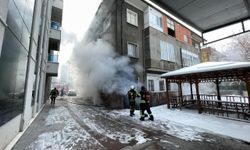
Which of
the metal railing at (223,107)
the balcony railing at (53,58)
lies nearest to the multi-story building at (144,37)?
the metal railing at (223,107)

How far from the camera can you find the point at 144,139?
13.5ft

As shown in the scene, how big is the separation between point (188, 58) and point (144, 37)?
7.36m

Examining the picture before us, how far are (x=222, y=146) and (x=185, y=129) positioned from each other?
1.59m

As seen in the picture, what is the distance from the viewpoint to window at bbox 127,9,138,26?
40.7ft

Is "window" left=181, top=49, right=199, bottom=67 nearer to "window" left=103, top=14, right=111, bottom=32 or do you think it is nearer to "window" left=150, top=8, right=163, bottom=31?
"window" left=150, top=8, right=163, bottom=31

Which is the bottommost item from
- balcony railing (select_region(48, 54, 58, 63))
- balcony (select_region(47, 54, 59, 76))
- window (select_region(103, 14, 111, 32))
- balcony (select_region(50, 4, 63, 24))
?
balcony (select_region(47, 54, 59, 76))

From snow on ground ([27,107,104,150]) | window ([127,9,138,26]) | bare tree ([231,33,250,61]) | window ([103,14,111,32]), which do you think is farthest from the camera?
bare tree ([231,33,250,61])

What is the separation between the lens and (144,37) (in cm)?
1291

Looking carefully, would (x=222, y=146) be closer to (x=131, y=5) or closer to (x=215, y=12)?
(x=215, y=12)

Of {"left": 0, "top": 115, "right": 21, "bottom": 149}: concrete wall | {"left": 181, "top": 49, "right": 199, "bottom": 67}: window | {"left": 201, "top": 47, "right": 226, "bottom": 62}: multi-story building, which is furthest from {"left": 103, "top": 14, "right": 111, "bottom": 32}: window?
{"left": 201, "top": 47, "right": 226, "bottom": 62}: multi-story building

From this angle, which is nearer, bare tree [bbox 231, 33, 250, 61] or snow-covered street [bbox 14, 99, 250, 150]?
snow-covered street [bbox 14, 99, 250, 150]

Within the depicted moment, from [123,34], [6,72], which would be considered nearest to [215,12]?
[6,72]

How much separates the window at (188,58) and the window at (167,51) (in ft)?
7.24

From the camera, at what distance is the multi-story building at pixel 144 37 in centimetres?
1161
